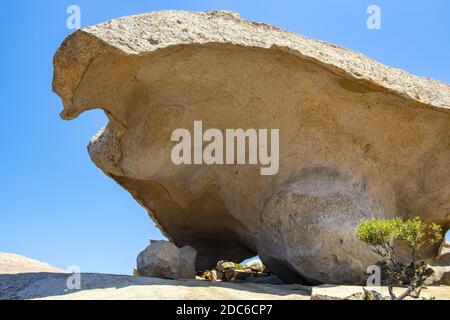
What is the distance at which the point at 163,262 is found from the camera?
857 centimetres

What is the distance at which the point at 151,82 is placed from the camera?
8.66m

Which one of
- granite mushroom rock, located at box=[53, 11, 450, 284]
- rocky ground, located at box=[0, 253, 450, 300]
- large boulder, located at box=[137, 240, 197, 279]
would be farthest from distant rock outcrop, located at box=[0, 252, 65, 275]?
granite mushroom rock, located at box=[53, 11, 450, 284]

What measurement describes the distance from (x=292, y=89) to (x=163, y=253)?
3.61 meters

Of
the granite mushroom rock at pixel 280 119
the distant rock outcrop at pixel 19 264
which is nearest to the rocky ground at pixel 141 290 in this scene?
the granite mushroom rock at pixel 280 119

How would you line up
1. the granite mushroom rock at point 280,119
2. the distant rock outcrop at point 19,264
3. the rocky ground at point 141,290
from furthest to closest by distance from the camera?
the distant rock outcrop at point 19,264 → the granite mushroom rock at point 280,119 → the rocky ground at point 141,290

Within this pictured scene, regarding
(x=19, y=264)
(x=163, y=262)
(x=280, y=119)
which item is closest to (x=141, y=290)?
(x=163, y=262)

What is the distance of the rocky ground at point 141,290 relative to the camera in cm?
610

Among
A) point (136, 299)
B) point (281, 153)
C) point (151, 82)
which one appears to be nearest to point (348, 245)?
point (281, 153)

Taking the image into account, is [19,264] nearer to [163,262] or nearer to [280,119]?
[163,262]

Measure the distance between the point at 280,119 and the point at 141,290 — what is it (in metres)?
4.15

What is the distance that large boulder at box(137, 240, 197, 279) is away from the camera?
858 centimetres

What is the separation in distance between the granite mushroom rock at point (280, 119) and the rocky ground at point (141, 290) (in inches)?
49.7

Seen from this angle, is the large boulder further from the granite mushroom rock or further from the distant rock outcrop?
the distant rock outcrop

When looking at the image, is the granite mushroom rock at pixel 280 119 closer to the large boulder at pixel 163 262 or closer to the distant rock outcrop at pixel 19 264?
the large boulder at pixel 163 262
